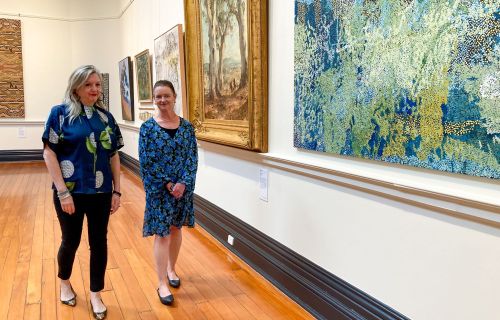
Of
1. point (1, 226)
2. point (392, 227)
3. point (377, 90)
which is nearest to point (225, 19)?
point (377, 90)

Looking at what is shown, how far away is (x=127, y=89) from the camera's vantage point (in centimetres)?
945

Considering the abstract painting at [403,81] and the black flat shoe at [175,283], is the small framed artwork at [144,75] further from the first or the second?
the abstract painting at [403,81]

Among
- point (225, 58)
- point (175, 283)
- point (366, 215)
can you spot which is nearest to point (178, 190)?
point (175, 283)

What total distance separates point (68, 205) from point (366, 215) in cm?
199

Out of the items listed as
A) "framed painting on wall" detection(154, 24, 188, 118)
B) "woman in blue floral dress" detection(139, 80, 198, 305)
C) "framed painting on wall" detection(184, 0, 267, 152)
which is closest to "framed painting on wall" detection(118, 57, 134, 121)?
"framed painting on wall" detection(154, 24, 188, 118)

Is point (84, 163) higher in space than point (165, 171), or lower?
higher

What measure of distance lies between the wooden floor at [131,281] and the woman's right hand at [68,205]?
2.91ft

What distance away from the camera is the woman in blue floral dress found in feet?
10.7

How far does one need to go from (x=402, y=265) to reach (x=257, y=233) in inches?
71.9

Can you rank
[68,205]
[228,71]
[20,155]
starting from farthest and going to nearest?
[20,155], [228,71], [68,205]

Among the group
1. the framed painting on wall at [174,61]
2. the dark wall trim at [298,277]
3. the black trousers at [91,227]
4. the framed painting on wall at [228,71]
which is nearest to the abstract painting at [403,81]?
the framed painting on wall at [228,71]

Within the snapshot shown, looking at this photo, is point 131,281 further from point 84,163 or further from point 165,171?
point 84,163

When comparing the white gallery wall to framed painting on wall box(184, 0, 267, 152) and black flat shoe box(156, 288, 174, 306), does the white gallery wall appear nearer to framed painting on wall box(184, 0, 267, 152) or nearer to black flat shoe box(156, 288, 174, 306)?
framed painting on wall box(184, 0, 267, 152)

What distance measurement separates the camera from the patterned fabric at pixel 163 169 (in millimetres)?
3256
